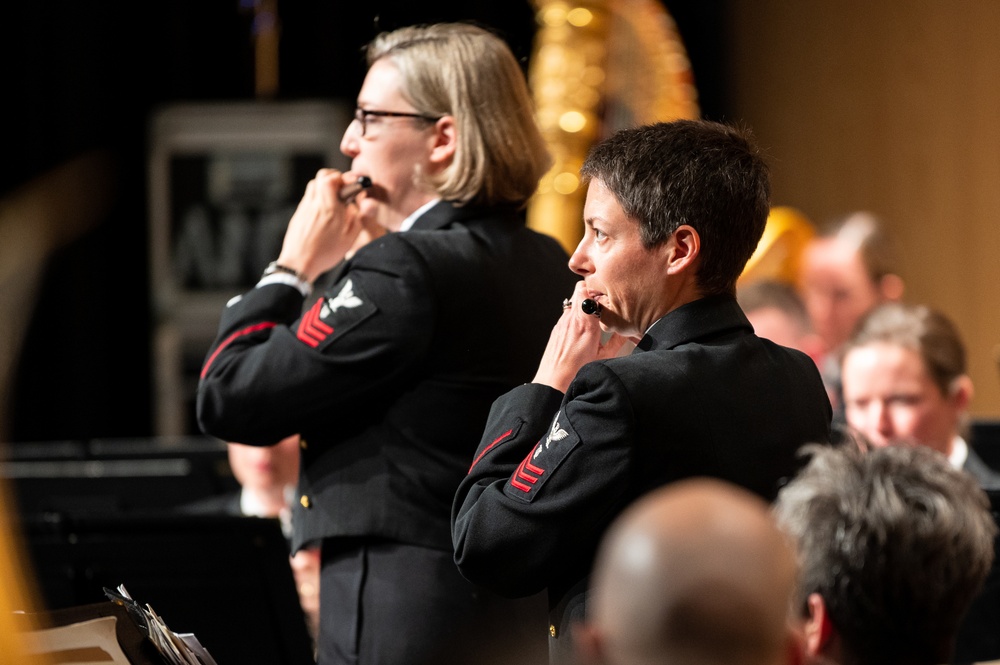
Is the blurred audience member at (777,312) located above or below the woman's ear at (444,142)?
below

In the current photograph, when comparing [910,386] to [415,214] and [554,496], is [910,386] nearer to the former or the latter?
Answer: [415,214]

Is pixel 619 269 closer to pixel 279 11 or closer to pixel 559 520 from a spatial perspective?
pixel 559 520

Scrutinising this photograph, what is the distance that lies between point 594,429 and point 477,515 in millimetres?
186

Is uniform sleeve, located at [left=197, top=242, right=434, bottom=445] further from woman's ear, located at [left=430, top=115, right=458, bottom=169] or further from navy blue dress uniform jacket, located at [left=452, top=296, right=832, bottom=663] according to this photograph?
navy blue dress uniform jacket, located at [left=452, top=296, right=832, bottom=663]

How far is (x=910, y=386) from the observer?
3.16 metres

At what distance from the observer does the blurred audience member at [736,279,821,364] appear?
12.9 ft

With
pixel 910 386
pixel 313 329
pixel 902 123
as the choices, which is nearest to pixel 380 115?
pixel 313 329

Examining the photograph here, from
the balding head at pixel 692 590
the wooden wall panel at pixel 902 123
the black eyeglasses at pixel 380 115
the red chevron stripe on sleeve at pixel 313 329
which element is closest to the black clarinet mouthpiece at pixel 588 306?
the red chevron stripe on sleeve at pixel 313 329

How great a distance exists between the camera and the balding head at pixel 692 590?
0.91 meters

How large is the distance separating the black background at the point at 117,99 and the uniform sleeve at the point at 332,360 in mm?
4569

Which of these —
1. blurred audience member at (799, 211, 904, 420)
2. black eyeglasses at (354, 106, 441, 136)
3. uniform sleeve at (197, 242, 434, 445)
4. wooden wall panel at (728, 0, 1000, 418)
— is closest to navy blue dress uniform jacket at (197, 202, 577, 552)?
uniform sleeve at (197, 242, 434, 445)

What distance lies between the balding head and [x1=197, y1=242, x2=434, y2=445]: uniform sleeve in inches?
42.0

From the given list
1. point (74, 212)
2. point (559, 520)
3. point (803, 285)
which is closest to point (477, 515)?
point (559, 520)

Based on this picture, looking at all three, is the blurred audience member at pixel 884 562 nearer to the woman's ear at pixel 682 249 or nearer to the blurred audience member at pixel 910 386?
the woman's ear at pixel 682 249
